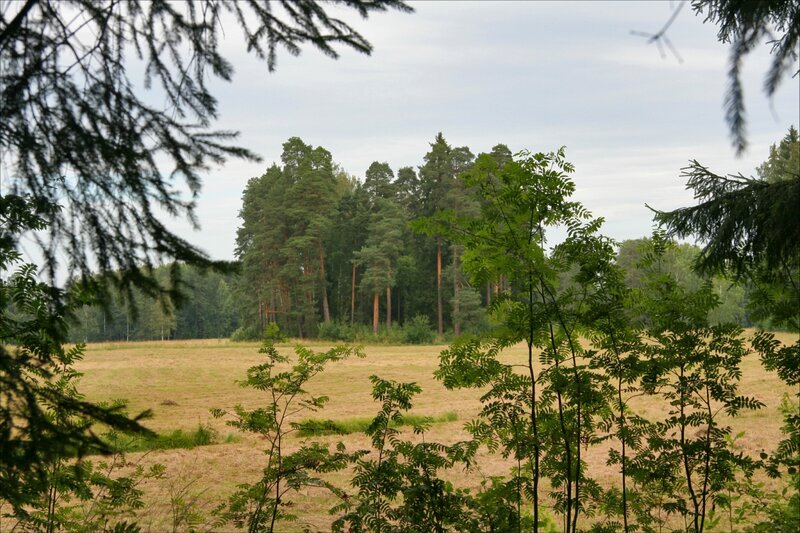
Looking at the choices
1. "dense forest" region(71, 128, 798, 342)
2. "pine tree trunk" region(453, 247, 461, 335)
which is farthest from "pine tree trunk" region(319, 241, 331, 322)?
"pine tree trunk" region(453, 247, 461, 335)

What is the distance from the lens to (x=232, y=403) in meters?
16.3

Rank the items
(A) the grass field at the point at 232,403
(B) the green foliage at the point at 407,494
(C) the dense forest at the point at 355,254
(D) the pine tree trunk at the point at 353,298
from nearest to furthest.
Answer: (B) the green foliage at the point at 407,494 < (A) the grass field at the point at 232,403 < (C) the dense forest at the point at 355,254 < (D) the pine tree trunk at the point at 353,298

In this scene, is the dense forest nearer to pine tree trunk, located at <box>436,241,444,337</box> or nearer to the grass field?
pine tree trunk, located at <box>436,241,444,337</box>

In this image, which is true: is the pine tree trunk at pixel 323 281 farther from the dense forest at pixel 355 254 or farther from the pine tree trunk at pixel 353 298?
the pine tree trunk at pixel 353 298

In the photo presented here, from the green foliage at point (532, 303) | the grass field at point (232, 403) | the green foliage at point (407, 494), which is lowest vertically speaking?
the grass field at point (232, 403)

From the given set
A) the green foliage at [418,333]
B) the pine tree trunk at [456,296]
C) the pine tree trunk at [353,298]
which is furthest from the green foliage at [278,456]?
the pine tree trunk at [353,298]

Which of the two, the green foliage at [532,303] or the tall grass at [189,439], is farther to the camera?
the tall grass at [189,439]

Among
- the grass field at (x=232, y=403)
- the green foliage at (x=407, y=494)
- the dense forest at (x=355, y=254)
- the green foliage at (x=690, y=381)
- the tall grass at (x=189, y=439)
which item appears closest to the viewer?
the green foliage at (x=407, y=494)

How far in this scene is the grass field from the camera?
8266mm

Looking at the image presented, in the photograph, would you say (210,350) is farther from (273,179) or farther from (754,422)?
(754,422)

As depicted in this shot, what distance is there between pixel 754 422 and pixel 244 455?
9.04 metres

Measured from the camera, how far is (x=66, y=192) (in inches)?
89.0

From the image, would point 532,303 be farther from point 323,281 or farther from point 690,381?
point 323,281

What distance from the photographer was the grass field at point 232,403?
27.1 ft
